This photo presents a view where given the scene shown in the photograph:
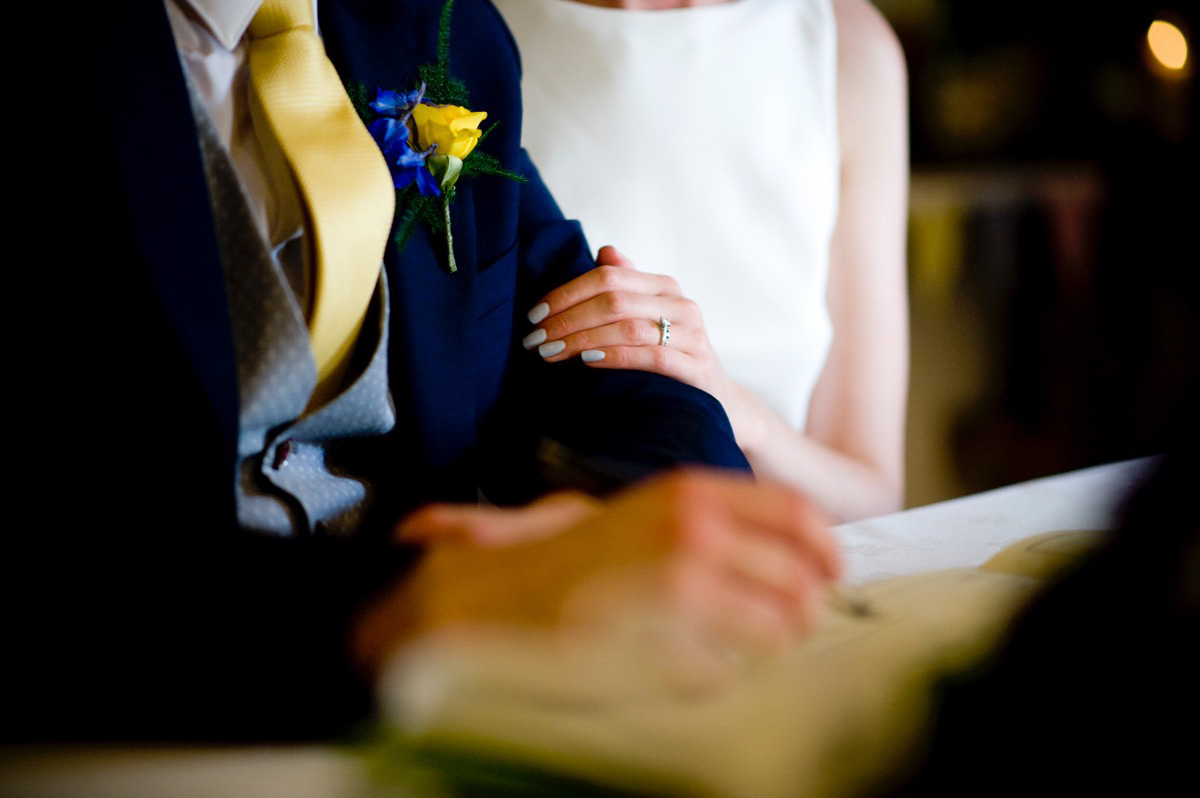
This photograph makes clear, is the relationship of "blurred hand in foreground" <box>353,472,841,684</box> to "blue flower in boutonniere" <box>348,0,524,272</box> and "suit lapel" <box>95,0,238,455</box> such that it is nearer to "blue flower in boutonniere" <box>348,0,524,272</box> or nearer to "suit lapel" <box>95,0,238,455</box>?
"suit lapel" <box>95,0,238,455</box>

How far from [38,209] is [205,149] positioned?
0.33 feet

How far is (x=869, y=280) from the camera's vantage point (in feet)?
3.90

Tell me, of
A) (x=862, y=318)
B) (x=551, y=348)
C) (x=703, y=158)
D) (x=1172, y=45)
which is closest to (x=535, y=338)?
(x=551, y=348)

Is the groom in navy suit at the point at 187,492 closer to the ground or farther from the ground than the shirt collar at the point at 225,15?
closer to the ground

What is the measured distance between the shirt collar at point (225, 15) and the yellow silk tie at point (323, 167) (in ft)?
0.06

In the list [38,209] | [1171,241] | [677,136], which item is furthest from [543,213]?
[1171,241]

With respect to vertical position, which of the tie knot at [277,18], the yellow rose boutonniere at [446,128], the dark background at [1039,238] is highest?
the tie knot at [277,18]

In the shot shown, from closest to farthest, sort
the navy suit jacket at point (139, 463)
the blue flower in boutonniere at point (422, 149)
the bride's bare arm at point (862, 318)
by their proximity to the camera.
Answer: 1. the navy suit jacket at point (139, 463)
2. the blue flower in boutonniere at point (422, 149)
3. the bride's bare arm at point (862, 318)

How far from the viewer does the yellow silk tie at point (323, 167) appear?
56cm

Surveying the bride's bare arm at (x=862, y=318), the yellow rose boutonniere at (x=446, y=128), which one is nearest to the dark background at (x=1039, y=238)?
the bride's bare arm at (x=862, y=318)

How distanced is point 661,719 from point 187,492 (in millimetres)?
311

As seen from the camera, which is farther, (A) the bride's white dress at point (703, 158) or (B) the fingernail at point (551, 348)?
(A) the bride's white dress at point (703, 158)

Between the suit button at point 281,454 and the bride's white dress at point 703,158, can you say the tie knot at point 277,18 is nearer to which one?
the suit button at point 281,454

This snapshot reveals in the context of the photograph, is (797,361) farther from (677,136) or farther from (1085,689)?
(1085,689)
